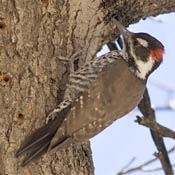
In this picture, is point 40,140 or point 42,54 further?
point 42,54

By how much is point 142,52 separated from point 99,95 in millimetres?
721


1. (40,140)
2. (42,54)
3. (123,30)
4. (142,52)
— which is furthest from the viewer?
(142,52)

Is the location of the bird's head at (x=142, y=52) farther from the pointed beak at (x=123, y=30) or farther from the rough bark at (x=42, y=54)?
the rough bark at (x=42, y=54)

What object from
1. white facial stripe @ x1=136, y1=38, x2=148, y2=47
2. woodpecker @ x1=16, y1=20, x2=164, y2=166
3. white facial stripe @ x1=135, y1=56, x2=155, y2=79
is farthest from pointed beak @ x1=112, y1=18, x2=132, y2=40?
white facial stripe @ x1=135, y1=56, x2=155, y2=79

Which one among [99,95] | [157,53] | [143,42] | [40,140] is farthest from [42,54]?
[157,53]

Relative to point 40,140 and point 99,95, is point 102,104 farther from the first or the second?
point 40,140

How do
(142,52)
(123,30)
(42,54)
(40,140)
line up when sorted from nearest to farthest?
(40,140) → (42,54) → (123,30) → (142,52)

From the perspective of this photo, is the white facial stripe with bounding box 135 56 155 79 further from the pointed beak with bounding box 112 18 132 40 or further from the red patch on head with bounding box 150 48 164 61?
the pointed beak with bounding box 112 18 132 40

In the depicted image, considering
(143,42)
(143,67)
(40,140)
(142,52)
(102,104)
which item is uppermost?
(143,42)

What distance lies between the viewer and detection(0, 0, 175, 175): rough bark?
2867mm

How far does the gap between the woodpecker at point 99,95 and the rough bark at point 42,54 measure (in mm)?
94

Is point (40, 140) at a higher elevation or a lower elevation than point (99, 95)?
lower

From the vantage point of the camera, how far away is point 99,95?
321 cm

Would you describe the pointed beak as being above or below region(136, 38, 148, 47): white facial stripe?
above
